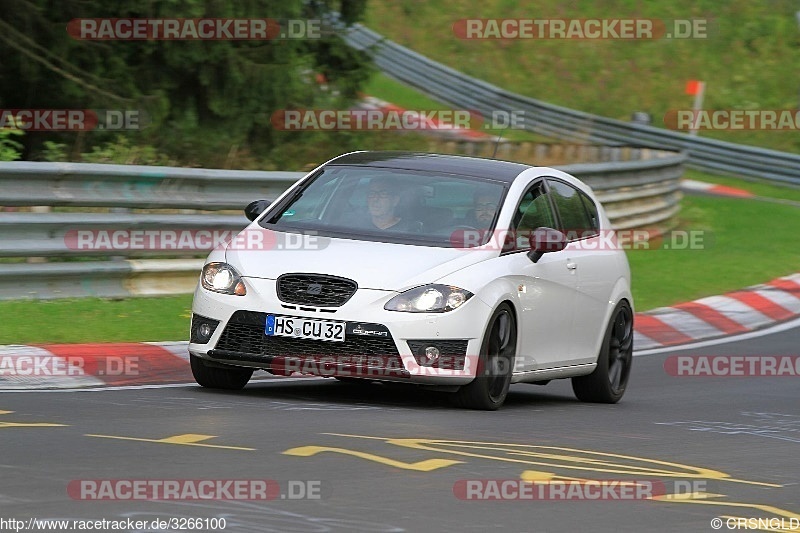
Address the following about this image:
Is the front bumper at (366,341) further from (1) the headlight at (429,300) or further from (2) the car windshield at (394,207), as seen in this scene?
(2) the car windshield at (394,207)

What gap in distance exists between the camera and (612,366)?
37.6ft

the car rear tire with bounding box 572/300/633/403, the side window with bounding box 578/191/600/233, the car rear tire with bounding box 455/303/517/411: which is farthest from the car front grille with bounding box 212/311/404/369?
the side window with bounding box 578/191/600/233

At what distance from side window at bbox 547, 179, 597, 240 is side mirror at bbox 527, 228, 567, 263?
0.76 meters

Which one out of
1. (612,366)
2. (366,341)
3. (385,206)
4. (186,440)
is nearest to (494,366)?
(366,341)

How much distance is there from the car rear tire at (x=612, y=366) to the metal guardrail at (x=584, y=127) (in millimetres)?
21089

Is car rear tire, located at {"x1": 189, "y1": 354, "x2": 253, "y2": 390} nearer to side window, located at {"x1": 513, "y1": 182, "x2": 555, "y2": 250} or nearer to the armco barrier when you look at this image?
side window, located at {"x1": 513, "y1": 182, "x2": 555, "y2": 250}

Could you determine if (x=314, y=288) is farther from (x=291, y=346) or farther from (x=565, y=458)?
(x=565, y=458)

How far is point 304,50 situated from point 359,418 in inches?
554

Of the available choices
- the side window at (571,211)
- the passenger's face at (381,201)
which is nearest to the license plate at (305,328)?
the passenger's face at (381,201)

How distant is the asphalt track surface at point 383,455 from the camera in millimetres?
6117

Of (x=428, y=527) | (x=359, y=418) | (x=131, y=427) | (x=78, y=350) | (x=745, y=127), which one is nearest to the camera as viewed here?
(x=428, y=527)

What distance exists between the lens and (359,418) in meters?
8.79

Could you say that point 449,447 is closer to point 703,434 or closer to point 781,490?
point 781,490

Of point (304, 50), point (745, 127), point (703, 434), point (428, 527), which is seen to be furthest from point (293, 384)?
point (745, 127)
